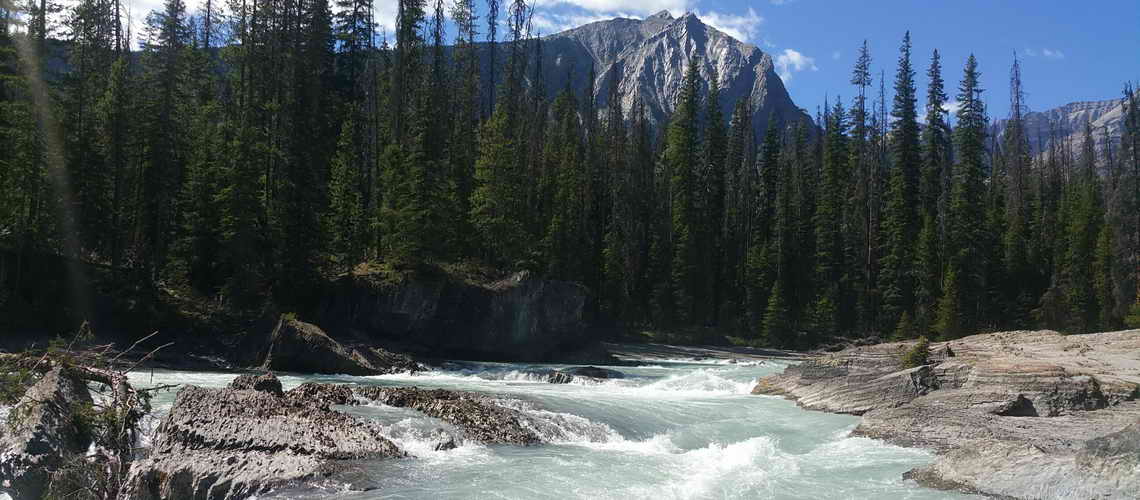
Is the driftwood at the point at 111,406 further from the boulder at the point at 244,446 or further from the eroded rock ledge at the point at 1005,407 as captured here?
the eroded rock ledge at the point at 1005,407

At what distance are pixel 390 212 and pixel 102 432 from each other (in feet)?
86.6

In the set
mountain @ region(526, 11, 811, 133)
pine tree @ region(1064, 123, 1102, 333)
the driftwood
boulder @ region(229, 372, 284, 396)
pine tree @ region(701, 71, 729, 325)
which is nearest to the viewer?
the driftwood

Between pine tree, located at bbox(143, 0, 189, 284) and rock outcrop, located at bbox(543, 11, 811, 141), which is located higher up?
rock outcrop, located at bbox(543, 11, 811, 141)

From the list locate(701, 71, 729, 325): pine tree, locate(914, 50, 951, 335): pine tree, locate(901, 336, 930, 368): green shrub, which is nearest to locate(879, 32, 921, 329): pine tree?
locate(914, 50, 951, 335): pine tree

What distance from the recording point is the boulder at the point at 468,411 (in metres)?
14.8

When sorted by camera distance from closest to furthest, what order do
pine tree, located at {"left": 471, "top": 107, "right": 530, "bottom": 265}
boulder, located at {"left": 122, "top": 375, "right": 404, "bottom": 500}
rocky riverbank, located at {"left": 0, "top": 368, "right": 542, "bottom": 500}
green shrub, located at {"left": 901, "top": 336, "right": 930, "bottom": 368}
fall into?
1. rocky riverbank, located at {"left": 0, "top": 368, "right": 542, "bottom": 500}
2. boulder, located at {"left": 122, "top": 375, "right": 404, "bottom": 500}
3. green shrub, located at {"left": 901, "top": 336, "right": 930, "bottom": 368}
4. pine tree, located at {"left": 471, "top": 107, "right": 530, "bottom": 265}

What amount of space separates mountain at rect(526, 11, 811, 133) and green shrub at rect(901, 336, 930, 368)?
417 feet

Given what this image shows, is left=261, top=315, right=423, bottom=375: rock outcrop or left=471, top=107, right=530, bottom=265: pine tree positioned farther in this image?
left=471, top=107, right=530, bottom=265: pine tree

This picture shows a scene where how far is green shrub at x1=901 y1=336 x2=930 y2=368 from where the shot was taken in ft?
69.1

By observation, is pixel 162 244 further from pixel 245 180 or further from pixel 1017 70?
pixel 1017 70

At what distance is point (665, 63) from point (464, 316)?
13153 cm

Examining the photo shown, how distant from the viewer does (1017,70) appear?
74875 mm

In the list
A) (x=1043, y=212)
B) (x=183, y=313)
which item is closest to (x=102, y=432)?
(x=183, y=313)

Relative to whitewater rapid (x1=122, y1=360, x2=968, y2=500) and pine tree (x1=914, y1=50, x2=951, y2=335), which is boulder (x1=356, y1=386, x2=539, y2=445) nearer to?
whitewater rapid (x1=122, y1=360, x2=968, y2=500)
